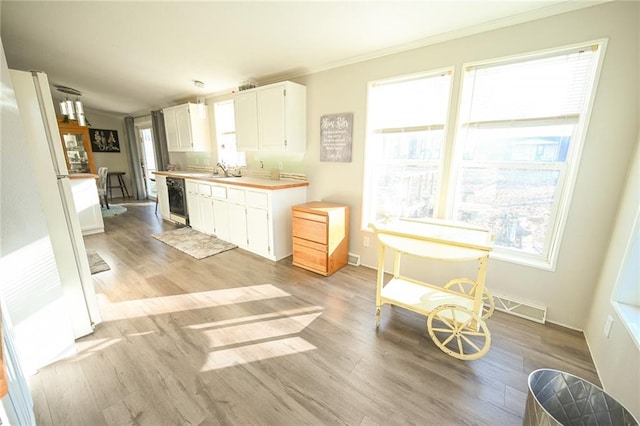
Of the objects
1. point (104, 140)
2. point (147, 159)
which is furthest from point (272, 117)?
point (104, 140)

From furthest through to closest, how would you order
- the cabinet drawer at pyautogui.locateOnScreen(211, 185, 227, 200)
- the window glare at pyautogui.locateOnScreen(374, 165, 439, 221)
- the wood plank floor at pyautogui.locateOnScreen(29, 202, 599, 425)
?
1. the cabinet drawer at pyautogui.locateOnScreen(211, 185, 227, 200)
2. the window glare at pyautogui.locateOnScreen(374, 165, 439, 221)
3. the wood plank floor at pyautogui.locateOnScreen(29, 202, 599, 425)

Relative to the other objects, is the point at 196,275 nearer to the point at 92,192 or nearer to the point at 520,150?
the point at 92,192

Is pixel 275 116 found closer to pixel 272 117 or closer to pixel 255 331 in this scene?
pixel 272 117

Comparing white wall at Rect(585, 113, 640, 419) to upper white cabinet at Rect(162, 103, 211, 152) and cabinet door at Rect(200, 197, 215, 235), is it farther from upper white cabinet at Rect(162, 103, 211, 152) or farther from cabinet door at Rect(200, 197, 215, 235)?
upper white cabinet at Rect(162, 103, 211, 152)

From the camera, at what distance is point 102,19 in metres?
2.40

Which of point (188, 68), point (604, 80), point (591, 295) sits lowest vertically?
point (591, 295)

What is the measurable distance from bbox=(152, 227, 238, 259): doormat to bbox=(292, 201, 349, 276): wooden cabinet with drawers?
1264 millimetres

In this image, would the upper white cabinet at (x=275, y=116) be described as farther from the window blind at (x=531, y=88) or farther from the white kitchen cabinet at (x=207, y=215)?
the window blind at (x=531, y=88)

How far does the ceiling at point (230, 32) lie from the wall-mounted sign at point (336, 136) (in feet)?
1.99

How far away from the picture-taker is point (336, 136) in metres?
3.03

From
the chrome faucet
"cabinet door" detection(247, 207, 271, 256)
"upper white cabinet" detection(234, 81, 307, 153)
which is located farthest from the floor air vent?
the chrome faucet

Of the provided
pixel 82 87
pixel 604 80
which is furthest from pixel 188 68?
pixel 604 80

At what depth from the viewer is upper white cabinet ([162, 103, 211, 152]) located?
15.0 ft

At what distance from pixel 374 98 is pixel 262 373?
9.01 feet
